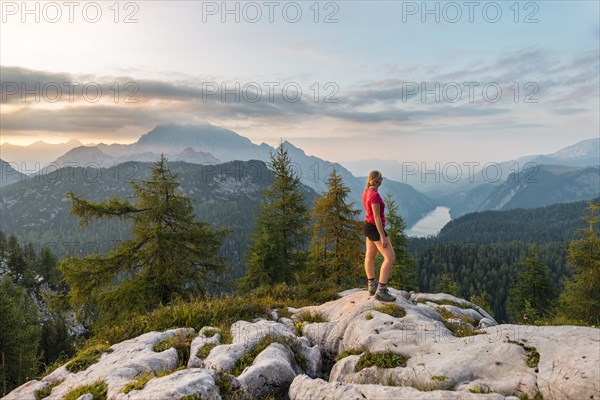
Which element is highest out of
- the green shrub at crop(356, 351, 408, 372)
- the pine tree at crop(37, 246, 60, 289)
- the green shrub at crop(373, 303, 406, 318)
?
the green shrub at crop(373, 303, 406, 318)

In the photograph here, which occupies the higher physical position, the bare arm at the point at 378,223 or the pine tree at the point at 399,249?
the bare arm at the point at 378,223

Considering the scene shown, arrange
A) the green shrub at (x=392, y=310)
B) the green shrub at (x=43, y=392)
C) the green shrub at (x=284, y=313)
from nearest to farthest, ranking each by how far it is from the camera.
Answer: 1. the green shrub at (x=43, y=392)
2. the green shrub at (x=392, y=310)
3. the green shrub at (x=284, y=313)

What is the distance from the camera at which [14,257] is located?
71562 millimetres

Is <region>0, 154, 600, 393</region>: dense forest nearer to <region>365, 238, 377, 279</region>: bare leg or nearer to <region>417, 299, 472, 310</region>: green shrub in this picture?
<region>417, 299, 472, 310</region>: green shrub

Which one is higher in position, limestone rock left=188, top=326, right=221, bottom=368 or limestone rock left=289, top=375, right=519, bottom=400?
limestone rock left=289, top=375, right=519, bottom=400

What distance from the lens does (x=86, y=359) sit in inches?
A: 317

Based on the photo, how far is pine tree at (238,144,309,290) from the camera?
22.7 m

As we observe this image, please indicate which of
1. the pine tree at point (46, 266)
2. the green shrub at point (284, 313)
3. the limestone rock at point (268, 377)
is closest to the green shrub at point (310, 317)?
the green shrub at point (284, 313)

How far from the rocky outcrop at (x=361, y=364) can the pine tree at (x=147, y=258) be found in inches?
295

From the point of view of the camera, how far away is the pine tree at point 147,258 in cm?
1512

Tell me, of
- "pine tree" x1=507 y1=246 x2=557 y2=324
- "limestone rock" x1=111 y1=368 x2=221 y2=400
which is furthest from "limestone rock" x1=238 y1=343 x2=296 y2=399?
"pine tree" x1=507 y1=246 x2=557 y2=324

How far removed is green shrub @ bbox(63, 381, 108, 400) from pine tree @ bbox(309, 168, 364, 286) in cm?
1658

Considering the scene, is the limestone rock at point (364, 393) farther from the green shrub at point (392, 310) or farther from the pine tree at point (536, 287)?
the pine tree at point (536, 287)

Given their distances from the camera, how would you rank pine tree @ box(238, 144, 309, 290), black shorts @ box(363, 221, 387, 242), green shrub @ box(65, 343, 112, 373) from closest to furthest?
green shrub @ box(65, 343, 112, 373) < black shorts @ box(363, 221, 387, 242) < pine tree @ box(238, 144, 309, 290)
